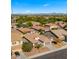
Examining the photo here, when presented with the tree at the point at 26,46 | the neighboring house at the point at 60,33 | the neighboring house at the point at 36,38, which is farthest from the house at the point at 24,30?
the neighboring house at the point at 60,33

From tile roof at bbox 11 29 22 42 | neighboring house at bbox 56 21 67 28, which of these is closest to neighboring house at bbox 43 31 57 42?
neighboring house at bbox 56 21 67 28

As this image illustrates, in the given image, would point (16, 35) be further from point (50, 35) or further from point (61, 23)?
point (61, 23)

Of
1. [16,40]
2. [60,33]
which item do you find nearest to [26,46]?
[16,40]

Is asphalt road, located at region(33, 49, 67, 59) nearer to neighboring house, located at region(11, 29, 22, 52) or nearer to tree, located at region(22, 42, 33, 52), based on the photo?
tree, located at region(22, 42, 33, 52)

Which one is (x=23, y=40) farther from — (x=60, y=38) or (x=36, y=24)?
(x=60, y=38)

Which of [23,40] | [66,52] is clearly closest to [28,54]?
[23,40]

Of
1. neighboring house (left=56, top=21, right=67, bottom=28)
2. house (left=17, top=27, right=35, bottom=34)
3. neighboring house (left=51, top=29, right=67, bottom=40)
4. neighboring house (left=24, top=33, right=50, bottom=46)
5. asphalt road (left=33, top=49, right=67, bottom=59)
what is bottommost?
asphalt road (left=33, top=49, right=67, bottom=59)
